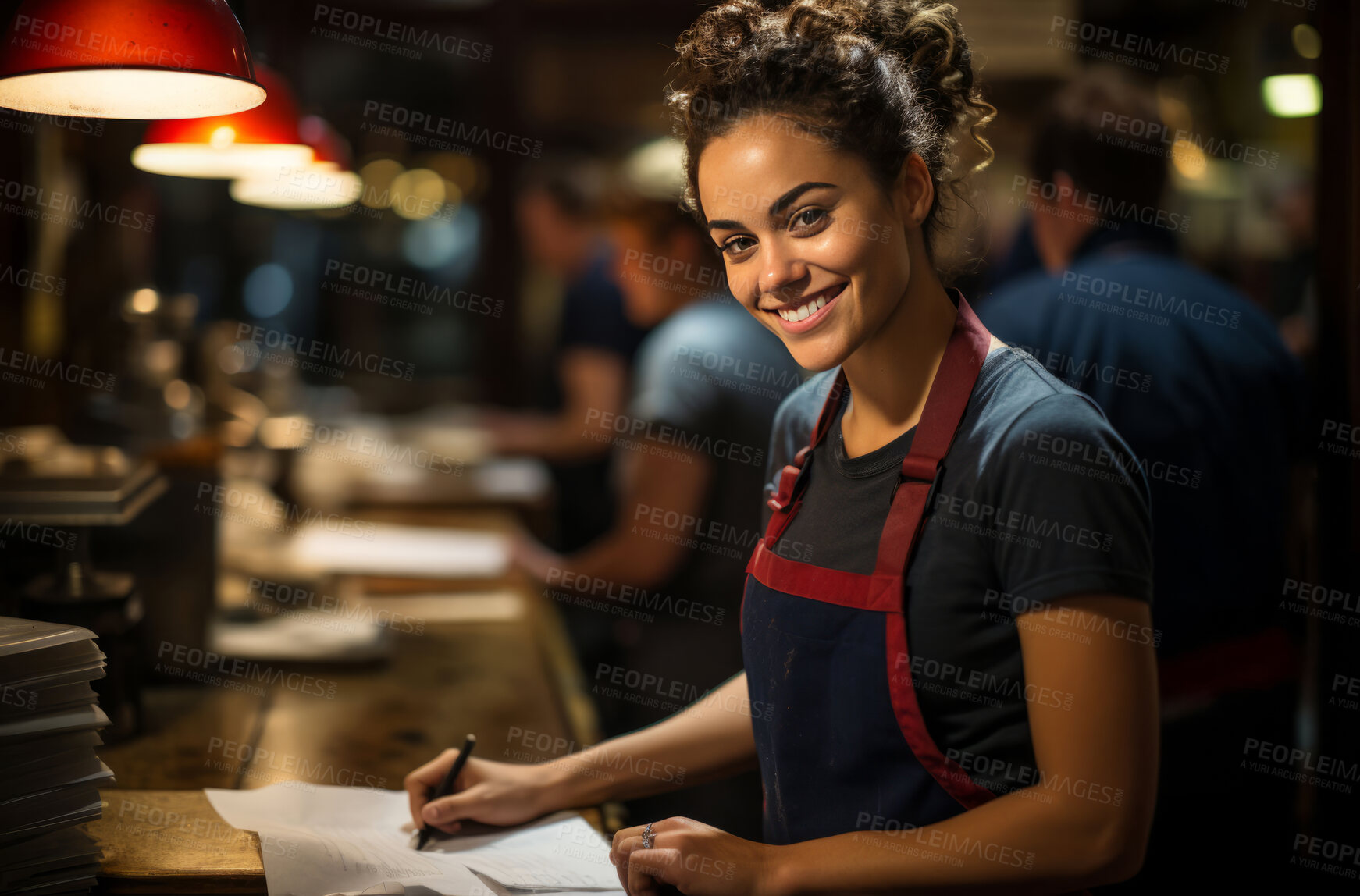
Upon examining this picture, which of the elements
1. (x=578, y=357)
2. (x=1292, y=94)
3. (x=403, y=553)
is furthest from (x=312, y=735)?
(x=1292, y=94)

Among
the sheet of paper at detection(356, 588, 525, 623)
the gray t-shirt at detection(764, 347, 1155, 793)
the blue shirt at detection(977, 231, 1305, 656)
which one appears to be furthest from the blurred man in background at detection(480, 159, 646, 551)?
the gray t-shirt at detection(764, 347, 1155, 793)

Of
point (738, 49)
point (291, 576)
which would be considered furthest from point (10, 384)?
point (738, 49)

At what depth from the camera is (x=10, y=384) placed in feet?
9.70

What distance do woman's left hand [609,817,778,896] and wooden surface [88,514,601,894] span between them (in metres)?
0.41

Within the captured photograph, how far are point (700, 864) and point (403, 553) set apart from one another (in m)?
2.32

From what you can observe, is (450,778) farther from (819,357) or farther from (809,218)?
(809,218)

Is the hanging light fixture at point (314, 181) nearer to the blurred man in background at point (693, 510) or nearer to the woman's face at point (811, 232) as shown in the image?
the blurred man in background at point (693, 510)

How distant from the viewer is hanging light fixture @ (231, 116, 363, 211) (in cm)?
286

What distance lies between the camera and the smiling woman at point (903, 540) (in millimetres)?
1008

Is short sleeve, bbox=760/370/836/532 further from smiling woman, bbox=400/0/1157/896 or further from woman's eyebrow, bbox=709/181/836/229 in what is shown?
woman's eyebrow, bbox=709/181/836/229

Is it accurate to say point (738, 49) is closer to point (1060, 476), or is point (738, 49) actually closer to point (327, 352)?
point (1060, 476)

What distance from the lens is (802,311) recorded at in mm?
1166

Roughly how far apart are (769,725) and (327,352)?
25.4 ft

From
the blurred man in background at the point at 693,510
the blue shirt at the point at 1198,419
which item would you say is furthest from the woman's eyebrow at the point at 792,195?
the blurred man in background at the point at 693,510
